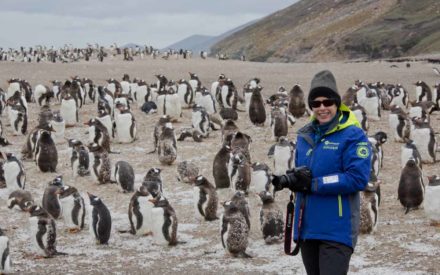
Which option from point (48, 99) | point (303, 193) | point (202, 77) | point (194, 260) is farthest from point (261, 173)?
point (202, 77)

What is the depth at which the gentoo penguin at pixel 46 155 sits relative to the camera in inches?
485

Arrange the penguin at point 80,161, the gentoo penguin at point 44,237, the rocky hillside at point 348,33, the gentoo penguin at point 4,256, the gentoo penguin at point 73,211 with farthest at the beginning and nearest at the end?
1. the rocky hillside at point 348,33
2. the penguin at point 80,161
3. the gentoo penguin at point 73,211
4. the gentoo penguin at point 44,237
5. the gentoo penguin at point 4,256

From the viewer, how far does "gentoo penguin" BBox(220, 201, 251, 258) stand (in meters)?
7.86

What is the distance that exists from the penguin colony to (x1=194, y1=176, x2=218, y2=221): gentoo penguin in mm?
16

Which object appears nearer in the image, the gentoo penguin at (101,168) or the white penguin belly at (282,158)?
the gentoo penguin at (101,168)

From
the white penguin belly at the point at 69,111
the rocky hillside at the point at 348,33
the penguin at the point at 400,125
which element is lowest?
the penguin at the point at 400,125

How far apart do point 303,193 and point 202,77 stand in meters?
26.9

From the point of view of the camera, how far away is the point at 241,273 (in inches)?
290

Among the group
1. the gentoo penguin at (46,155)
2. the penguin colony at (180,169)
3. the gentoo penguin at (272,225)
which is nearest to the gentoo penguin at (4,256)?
the penguin colony at (180,169)

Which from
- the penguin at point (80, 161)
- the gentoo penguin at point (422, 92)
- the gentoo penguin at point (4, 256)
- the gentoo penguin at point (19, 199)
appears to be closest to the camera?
the gentoo penguin at point (4, 256)

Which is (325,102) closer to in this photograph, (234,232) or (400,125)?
(234,232)

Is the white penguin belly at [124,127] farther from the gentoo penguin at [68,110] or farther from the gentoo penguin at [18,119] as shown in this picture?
the gentoo penguin at [18,119]

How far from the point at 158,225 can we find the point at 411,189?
11.9ft

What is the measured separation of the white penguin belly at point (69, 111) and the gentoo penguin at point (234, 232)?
30.2 feet
